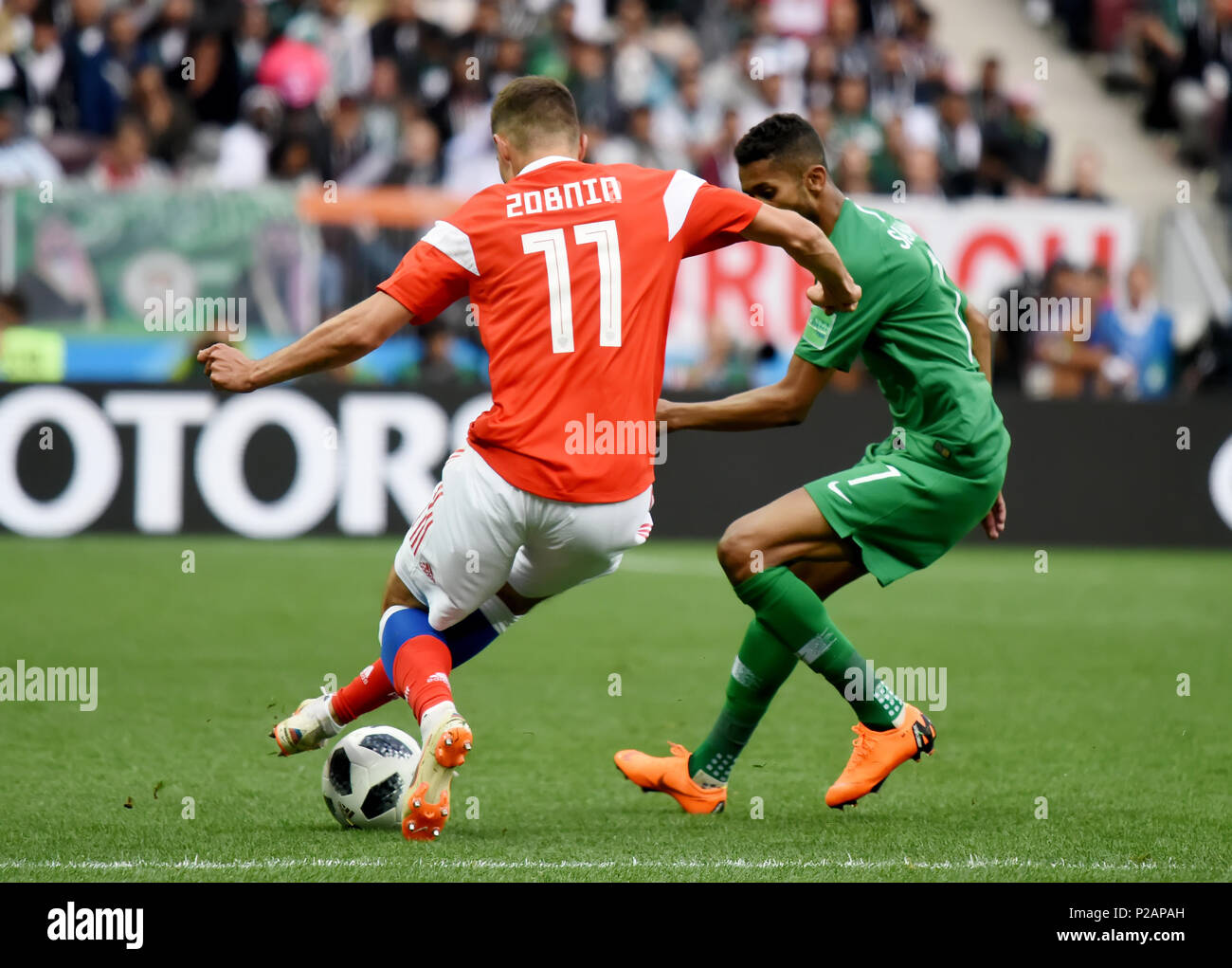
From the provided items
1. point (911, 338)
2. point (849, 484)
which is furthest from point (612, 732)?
point (911, 338)

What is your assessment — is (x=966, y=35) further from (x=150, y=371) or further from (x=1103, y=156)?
(x=150, y=371)

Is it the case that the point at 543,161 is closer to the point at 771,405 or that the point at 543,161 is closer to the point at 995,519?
the point at 771,405

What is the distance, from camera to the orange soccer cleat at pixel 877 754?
562 cm

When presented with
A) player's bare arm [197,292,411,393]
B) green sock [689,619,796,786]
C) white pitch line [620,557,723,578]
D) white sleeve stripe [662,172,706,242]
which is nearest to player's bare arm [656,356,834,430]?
green sock [689,619,796,786]

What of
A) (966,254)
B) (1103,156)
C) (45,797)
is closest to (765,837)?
(45,797)

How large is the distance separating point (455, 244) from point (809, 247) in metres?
0.98

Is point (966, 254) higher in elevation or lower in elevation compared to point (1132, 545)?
higher

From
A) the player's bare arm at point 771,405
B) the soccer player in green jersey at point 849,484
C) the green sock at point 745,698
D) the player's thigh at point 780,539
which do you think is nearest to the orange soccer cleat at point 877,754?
the soccer player in green jersey at point 849,484

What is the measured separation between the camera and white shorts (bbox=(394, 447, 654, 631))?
5.04 metres

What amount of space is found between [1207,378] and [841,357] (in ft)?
37.2

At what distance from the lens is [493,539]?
505 cm

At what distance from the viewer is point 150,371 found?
14352 mm

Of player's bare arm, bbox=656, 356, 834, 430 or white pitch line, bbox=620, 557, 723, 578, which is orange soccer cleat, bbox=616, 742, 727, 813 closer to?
player's bare arm, bbox=656, 356, 834, 430
